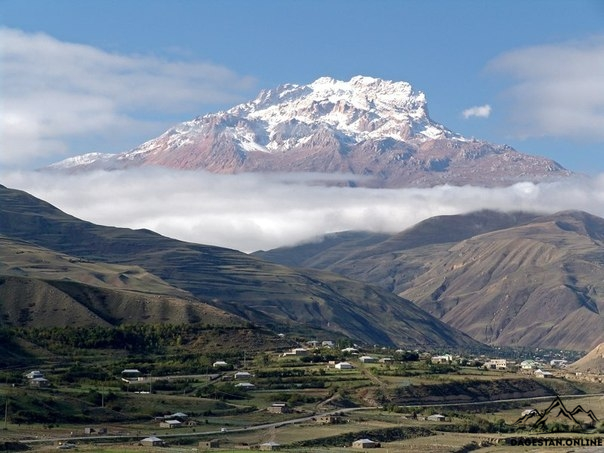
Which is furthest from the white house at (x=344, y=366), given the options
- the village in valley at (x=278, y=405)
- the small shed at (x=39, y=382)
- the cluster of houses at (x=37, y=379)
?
the small shed at (x=39, y=382)

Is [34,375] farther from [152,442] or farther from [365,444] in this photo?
[365,444]

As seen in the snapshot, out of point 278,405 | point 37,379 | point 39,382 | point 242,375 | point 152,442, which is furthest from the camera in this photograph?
point 242,375

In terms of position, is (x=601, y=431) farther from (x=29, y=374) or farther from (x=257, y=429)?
(x=29, y=374)

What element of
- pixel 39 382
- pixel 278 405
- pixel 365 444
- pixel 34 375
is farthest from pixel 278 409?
pixel 34 375

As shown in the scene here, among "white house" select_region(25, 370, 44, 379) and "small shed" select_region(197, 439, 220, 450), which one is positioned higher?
"white house" select_region(25, 370, 44, 379)

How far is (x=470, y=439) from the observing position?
134m

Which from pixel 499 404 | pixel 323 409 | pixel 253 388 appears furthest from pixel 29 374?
pixel 499 404

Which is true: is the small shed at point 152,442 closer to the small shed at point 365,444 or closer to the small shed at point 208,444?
the small shed at point 208,444

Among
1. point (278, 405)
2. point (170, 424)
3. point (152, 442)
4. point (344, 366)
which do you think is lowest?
point (152, 442)

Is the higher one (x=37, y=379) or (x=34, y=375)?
(x=34, y=375)

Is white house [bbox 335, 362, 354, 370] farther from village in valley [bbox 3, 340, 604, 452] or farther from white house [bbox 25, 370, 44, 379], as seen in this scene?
white house [bbox 25, 370, 44, 379]

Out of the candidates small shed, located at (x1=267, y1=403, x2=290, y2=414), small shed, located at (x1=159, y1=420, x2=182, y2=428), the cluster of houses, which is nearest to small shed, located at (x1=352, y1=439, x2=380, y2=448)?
small shed, located at (x1=159, y1=420, x2=182, y2=428)

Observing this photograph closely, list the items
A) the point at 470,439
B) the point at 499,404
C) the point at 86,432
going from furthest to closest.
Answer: the point at 499,404 < the point at 470,439 < the point at 86,432

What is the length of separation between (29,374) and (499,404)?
64.3 metres
